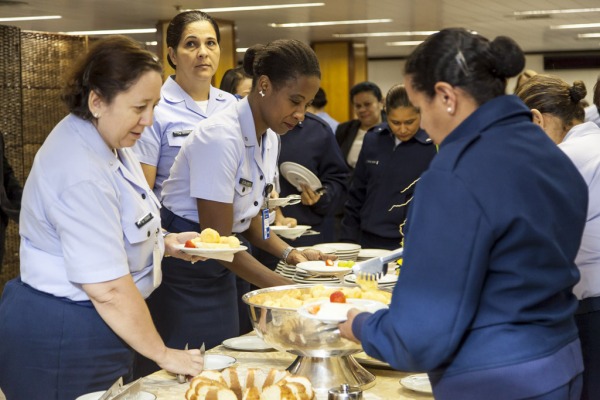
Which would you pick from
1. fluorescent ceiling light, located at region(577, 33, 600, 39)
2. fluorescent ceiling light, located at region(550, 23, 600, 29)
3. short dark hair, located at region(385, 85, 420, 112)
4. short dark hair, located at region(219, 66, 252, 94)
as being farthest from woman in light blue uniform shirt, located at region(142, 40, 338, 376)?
fluorescent ceiling light, located at region(577, 33, 600, 39)

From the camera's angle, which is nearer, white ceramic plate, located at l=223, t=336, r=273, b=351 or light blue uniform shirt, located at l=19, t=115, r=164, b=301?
light blue uniform shirt, located at l=19, t=115, r=164, b=301

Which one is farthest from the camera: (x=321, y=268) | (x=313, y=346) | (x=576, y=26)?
(x=576, y=26)

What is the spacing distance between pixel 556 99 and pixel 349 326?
1.23 m

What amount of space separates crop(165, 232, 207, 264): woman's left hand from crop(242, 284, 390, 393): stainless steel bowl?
0.40 m

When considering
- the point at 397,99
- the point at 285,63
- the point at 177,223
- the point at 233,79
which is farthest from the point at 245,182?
the point at 233,79

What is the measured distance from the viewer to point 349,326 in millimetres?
1682

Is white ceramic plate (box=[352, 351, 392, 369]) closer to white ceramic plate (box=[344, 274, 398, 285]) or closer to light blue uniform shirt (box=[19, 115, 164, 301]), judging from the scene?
white ceramic plate (box=[344, 274, 398, 285])

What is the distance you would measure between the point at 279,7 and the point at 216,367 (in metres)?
9.09

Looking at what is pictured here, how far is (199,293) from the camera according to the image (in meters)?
2.79

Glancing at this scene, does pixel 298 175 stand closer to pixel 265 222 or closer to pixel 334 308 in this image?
pixel 265 222

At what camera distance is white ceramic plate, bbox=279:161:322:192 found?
4.36 m

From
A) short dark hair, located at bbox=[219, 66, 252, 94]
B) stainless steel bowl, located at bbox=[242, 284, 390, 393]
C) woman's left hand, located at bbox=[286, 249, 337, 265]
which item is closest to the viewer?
stainless steel bowl, located at bbox=[242, 284, 390, 393]

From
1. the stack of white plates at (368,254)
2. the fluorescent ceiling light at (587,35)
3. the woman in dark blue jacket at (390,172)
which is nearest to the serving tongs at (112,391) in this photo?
the stack of white plates at (368,254)

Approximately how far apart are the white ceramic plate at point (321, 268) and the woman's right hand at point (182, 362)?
826mm
